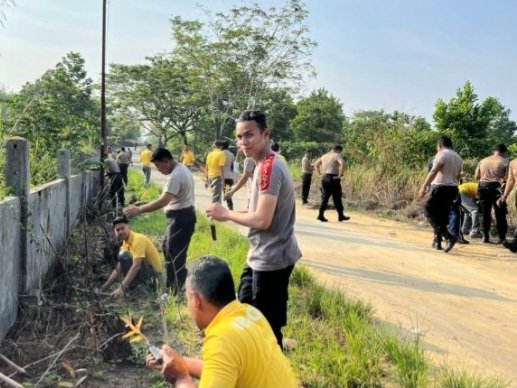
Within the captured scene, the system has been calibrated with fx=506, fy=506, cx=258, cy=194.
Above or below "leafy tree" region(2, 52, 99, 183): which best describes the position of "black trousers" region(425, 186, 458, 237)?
below

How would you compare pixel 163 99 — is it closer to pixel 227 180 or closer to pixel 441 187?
pixel 227 180

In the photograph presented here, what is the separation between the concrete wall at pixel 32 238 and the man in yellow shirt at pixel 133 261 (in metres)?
0.76

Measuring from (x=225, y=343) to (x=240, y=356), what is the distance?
0.07 metres

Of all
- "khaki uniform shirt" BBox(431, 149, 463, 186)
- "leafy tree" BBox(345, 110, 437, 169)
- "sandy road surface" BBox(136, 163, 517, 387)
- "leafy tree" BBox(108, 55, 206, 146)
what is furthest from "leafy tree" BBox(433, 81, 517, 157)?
"leafy tree" BBox(108, 55, 206, 146)

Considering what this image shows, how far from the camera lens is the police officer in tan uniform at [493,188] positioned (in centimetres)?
884

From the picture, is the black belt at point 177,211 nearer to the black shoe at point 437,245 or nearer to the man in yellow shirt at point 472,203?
the black shoe at point 437,245

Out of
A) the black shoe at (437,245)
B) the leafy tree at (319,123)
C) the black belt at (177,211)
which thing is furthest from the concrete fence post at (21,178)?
the leafy tree at (319,123)

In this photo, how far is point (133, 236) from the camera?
5891 millimetres

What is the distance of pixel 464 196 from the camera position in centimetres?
943

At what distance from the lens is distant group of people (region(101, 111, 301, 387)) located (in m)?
1.94

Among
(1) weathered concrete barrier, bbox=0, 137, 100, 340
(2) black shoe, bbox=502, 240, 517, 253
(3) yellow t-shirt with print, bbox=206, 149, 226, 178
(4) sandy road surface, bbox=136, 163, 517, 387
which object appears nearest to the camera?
(1) weathered concrete barrier, bbox=0, 137, 100, 340

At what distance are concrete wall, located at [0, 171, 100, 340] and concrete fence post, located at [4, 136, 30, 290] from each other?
4 cm

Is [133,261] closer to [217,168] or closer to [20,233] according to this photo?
[20,233]

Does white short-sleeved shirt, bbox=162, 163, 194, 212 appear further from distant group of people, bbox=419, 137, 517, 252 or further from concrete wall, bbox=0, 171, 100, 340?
distant group of people, bbox=419, 137, 517, 252
